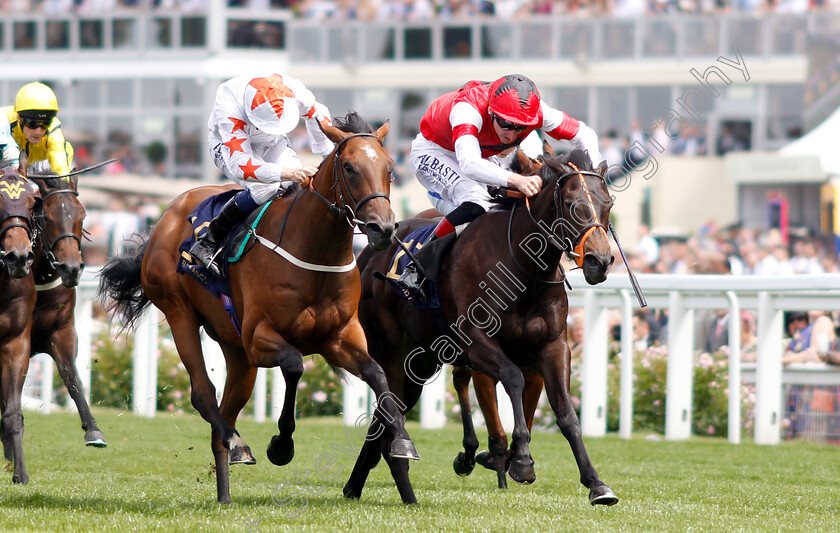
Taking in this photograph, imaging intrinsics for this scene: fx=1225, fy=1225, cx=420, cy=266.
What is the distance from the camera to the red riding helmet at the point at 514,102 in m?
5.39

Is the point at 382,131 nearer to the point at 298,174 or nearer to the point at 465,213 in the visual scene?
the point at 298,174

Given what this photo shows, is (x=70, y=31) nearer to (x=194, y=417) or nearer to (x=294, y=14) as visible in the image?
(x=294, y=14)

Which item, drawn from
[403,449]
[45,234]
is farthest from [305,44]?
[403,449]

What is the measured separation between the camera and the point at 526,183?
5176mm

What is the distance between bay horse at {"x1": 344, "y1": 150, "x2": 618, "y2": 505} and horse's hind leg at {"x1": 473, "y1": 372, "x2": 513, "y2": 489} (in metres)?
0.50

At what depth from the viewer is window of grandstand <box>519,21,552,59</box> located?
19500 millimetres

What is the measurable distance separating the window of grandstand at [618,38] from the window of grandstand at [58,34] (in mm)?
9868

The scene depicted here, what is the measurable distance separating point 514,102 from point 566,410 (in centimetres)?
139

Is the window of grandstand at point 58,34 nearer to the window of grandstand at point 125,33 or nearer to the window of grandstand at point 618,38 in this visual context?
the window of grandstand at point 125,33

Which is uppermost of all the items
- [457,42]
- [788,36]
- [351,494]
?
[788,36]

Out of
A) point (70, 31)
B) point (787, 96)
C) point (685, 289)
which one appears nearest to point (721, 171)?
point (787, 96)

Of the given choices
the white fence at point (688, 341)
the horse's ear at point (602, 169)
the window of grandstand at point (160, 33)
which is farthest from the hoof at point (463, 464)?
the window of grandstand at point (160, 33)

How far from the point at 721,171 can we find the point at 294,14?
8518 millimetres

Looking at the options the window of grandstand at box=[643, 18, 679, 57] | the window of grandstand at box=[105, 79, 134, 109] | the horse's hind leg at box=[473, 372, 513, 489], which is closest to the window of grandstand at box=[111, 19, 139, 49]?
the window of grandstand at box=[105, 79, 134, 109]
